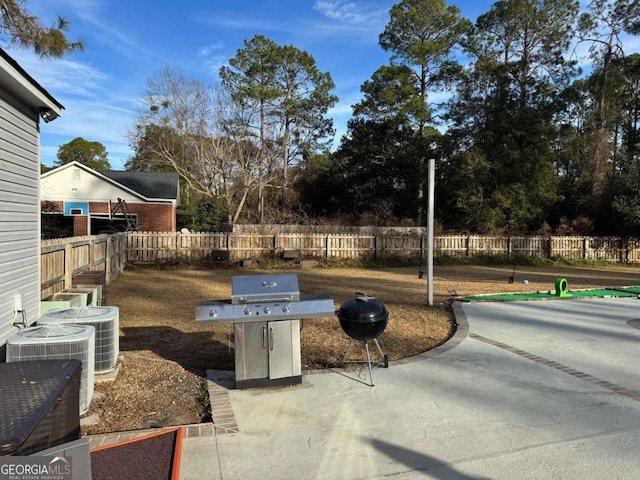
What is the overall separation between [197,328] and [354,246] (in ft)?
40.4

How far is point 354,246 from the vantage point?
18.8 metres

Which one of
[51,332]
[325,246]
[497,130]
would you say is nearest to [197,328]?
[51,332]

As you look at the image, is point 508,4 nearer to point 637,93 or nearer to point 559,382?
point 637,93

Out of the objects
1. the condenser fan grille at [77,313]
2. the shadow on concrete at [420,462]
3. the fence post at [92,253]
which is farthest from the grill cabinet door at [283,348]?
the fence post at [92,253]

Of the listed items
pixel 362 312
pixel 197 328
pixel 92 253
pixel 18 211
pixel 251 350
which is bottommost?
pixel 197 328

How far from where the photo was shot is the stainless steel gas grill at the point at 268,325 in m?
4.20

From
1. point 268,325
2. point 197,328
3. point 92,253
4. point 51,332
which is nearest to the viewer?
point 51,332

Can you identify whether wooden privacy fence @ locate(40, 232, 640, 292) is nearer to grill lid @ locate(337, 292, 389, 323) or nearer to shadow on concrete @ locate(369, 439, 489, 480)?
grill lid @ locate(337, 292, 389, 323)

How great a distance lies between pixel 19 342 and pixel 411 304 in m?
6.97

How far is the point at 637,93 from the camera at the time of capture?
32.1 m

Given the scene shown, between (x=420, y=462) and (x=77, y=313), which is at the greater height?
(x=77, y=313)

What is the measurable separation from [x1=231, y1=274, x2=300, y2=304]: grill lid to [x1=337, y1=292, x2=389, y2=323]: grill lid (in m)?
0.53

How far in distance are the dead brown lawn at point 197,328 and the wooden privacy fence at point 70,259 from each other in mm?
780

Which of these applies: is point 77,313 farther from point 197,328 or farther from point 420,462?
point 420,462
